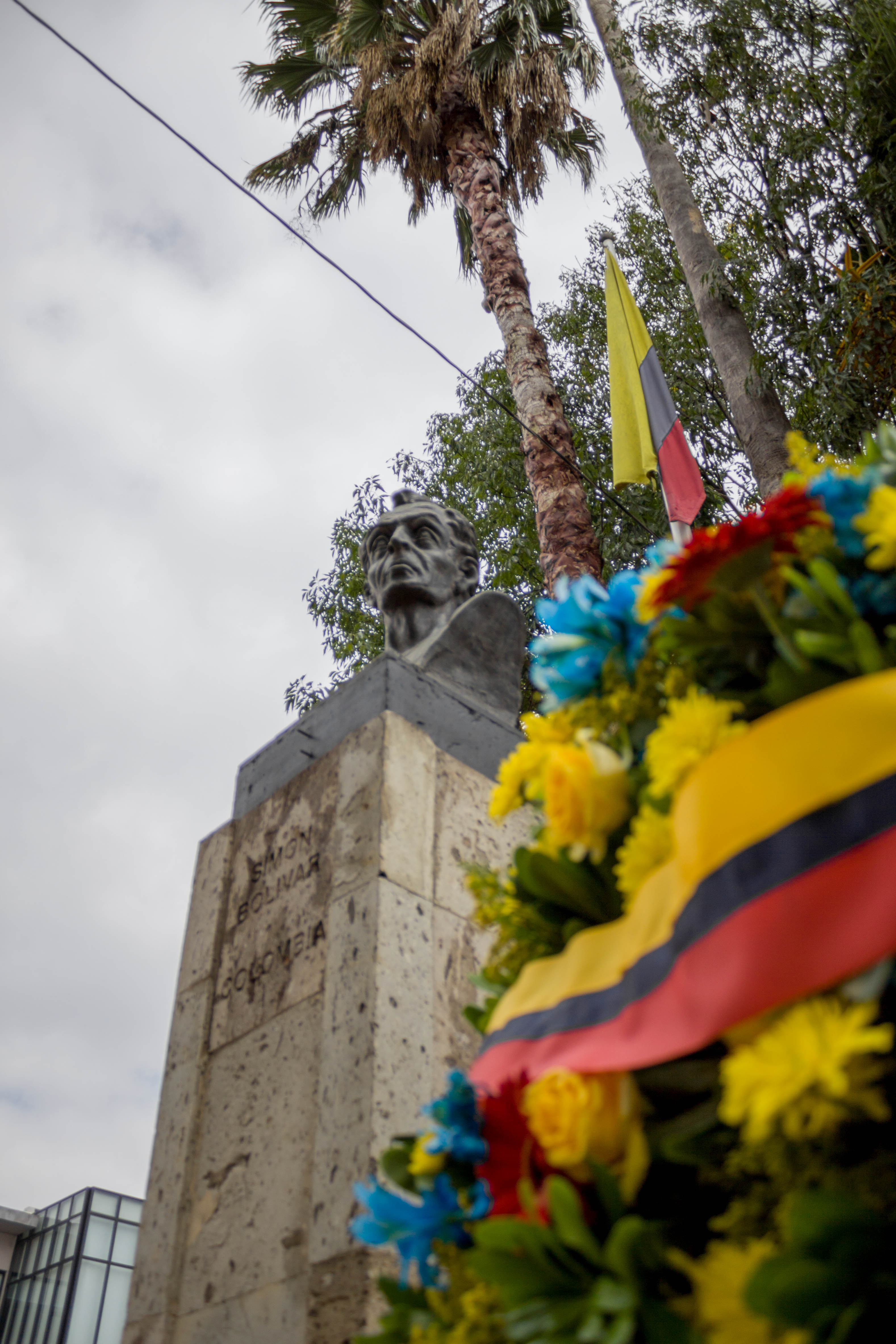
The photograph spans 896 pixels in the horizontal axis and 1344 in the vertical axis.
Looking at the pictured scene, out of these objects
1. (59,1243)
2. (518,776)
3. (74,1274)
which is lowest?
(518,776)

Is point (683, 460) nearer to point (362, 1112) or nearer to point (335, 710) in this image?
point (335, 710)

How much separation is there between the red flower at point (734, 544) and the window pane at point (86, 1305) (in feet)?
70.9

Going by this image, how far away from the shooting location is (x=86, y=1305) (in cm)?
1909

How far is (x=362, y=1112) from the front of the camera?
2389 mm

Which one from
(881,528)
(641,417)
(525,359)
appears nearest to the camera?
(881,528)

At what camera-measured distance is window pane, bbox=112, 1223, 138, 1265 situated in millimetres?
20172

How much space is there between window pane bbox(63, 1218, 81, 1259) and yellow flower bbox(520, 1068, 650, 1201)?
21.9 meters

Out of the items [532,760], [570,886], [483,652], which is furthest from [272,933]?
[570,886]

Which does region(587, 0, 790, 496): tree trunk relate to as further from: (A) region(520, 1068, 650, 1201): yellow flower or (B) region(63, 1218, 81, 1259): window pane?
(B) region(63, 1218, 81, 1259): window pane

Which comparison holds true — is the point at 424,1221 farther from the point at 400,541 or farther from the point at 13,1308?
the point at 13,1308

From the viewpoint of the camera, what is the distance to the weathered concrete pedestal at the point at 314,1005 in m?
2.42

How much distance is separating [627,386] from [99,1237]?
1833 centimetres

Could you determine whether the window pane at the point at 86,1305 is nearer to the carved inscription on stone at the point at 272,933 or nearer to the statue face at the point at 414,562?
the statue face at the point at 414,562

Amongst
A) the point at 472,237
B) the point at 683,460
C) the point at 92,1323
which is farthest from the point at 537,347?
the point at 92,1323
